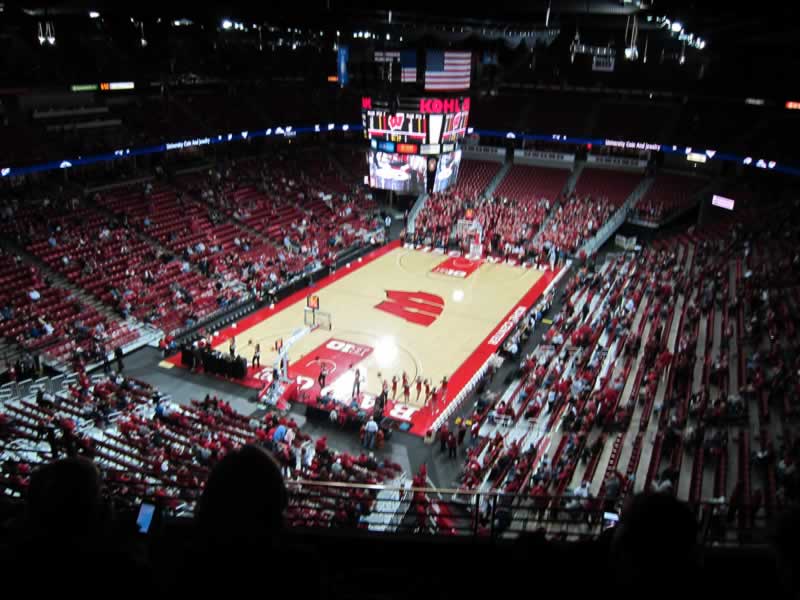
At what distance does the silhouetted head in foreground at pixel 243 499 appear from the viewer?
234cm

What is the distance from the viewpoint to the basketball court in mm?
20875

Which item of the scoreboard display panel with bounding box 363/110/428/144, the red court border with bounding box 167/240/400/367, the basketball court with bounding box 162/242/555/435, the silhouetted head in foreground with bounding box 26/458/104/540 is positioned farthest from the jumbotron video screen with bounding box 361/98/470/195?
the silhouetted head in foreground with bounding box 26/458/104/540

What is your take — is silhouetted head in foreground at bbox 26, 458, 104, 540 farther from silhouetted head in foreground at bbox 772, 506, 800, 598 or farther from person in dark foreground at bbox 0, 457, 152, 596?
silhouetted head in foreground at bbox 772, 506, 800, 598

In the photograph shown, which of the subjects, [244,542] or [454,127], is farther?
[454,127]

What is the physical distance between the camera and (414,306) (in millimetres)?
27938

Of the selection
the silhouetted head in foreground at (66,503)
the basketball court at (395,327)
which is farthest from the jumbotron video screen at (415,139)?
the silhouetted head in foreground at (66,503)

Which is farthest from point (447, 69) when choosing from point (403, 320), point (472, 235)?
point (472, 235)

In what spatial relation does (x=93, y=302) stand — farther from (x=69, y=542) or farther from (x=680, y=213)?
(x=680, y=213)

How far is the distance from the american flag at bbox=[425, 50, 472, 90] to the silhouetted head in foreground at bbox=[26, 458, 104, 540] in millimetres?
18837

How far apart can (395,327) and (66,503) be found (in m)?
23.2

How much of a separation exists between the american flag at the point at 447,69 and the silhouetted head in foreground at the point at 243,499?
18.7m

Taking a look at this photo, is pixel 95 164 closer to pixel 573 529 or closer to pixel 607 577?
pixel 573 529

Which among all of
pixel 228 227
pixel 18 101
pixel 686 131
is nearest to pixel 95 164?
pixel 18 101

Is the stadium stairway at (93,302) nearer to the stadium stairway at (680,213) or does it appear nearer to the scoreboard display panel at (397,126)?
the scoreboard display panel at (397,126)
